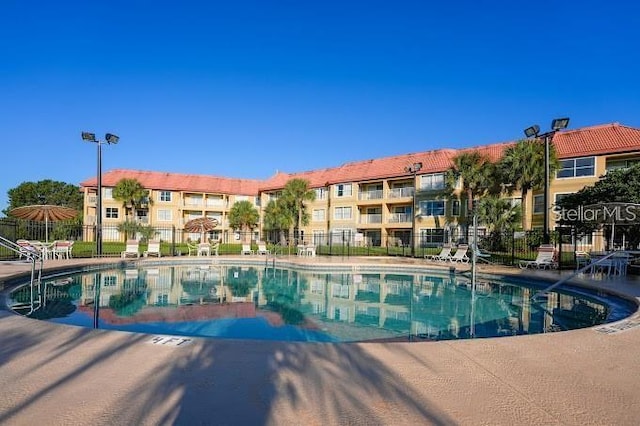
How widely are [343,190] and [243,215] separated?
40.9 feet

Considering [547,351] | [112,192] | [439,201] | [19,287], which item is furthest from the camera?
[112,192]

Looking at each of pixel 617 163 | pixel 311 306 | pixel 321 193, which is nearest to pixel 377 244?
pixel 321 193

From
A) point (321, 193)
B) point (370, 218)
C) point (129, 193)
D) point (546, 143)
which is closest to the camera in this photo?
point (546, 143)

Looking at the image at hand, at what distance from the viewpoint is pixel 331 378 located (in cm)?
357

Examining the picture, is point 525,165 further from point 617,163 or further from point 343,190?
point 343,190

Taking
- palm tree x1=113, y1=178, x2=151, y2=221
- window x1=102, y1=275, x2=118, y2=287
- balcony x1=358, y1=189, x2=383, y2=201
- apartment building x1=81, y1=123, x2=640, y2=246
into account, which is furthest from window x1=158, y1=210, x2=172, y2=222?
window x1=102, y1=275, x2=118, y2=287

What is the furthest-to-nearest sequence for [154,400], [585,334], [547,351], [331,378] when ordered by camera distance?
[585,334] → [547,351] → [331,378] → [154,400]

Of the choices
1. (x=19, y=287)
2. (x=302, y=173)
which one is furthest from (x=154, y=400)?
(x=302, y=173)

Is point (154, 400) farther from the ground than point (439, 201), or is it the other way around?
point (439, 201)

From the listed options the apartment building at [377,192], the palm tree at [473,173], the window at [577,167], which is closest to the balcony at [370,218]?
Result: the apartment building at [377,192]

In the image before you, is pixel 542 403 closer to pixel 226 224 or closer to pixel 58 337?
pixel 58 337

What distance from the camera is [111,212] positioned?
44.5 meters

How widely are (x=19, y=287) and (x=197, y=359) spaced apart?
9.09 metres

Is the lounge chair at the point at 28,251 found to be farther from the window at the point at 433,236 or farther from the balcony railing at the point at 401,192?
the balcony railing at the point at 401,192
